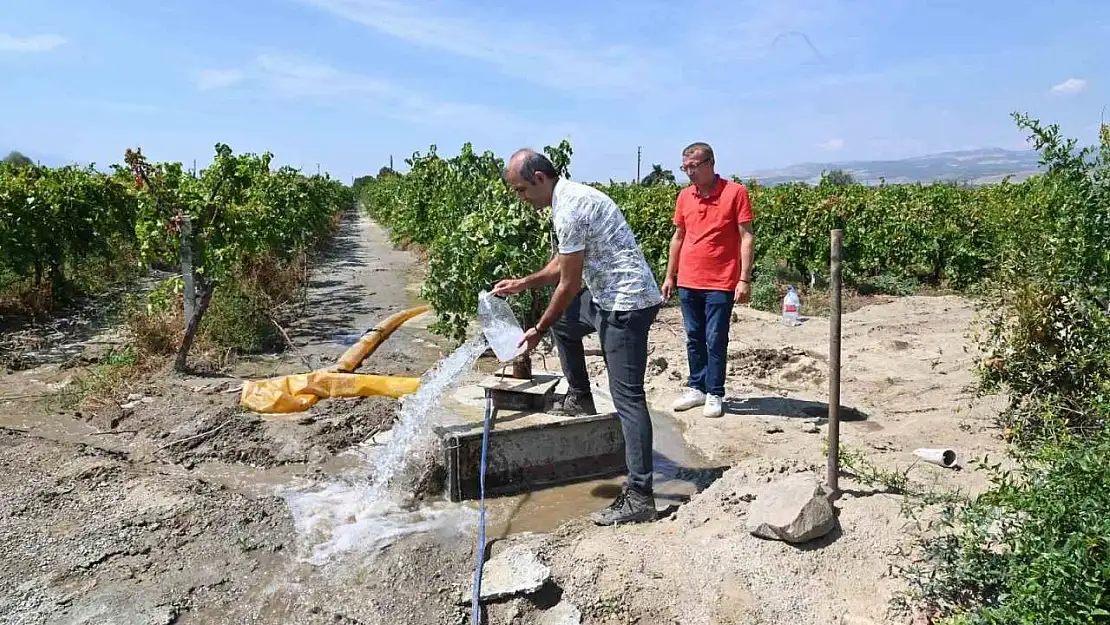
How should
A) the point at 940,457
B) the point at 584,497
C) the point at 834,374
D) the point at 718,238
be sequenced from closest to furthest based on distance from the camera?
the point at 834,374 → the point at 584,497 → the point at 940,457 → the point at 718,238

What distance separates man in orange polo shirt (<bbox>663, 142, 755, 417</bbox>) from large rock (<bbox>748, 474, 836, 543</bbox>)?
6.21ft

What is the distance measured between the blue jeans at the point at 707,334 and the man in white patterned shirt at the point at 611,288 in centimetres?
166

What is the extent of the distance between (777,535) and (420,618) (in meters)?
1.57

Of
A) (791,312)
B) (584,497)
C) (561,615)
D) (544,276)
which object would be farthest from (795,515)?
(791,312)

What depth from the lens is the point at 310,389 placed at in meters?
5.94

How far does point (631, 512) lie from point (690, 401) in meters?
2.07

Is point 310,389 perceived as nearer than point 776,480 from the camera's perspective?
No

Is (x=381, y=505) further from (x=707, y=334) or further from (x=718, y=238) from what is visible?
(x=718, y=238)

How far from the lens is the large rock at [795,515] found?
11.0 ft

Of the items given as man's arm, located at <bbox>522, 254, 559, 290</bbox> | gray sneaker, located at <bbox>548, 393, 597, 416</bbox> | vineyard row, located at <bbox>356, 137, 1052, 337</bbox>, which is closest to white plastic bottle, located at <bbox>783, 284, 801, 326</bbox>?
vineyard row, located at <bbox>356, 137, 1052, 337</bbox>

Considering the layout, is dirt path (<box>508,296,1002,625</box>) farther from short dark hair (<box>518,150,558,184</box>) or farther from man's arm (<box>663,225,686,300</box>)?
short dark hair (<box>518,150,558,184</box>)

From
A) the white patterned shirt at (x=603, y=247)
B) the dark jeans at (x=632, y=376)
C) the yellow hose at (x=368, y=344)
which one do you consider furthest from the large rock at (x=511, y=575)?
the yellow hose at (x=368, y=344)

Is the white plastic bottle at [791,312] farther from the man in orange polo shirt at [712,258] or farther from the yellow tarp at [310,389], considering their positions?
the yellow tarp at [310,389]

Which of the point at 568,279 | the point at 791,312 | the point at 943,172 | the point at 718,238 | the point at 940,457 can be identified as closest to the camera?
the point at 568,279
